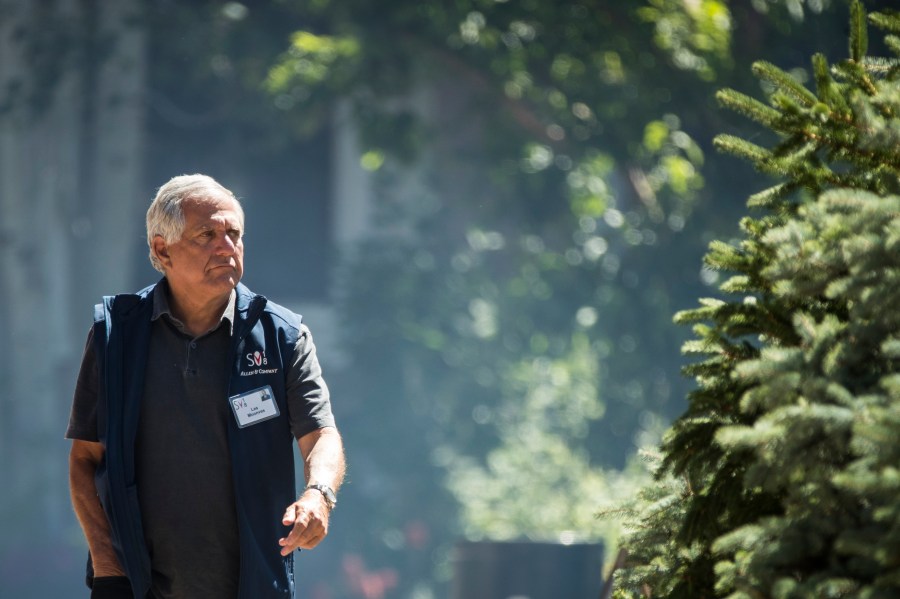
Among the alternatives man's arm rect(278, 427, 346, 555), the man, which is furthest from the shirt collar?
man's arm rect(278, 427, 346, 555)

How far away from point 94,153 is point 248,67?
2209 mm

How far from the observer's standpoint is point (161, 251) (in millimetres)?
A: 3309

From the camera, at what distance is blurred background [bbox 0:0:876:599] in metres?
11.9

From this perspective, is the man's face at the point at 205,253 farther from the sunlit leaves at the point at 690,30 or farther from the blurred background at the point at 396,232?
the blurred background at the point at 396,232

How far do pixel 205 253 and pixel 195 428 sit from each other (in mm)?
447

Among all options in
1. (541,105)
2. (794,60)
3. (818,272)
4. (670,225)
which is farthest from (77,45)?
(818,272)

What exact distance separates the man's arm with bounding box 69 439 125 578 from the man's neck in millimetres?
380

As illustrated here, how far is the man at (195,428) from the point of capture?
3080 mm

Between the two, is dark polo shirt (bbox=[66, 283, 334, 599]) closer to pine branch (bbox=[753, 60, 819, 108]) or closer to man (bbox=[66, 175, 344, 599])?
man (bbox=[66, 175, 344, 599])

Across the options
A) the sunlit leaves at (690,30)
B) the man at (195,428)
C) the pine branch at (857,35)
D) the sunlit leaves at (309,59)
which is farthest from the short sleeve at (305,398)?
the sunlit leaves at (309,59)

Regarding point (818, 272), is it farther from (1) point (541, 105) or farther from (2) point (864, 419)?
(1) point (541, 105)

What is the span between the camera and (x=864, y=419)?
2225 millimetres

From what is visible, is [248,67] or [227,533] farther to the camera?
[248,67]

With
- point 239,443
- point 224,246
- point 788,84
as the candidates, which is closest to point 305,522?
point 239,443
